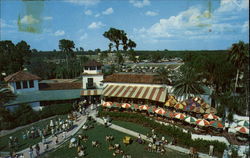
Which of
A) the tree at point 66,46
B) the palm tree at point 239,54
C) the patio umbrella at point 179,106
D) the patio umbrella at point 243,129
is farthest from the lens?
the tree at point 66,46

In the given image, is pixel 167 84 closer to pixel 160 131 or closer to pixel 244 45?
pixel 160 131

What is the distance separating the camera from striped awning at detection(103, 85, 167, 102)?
1071 inches

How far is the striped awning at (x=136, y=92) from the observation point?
89.2ft

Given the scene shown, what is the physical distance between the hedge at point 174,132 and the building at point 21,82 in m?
14.9

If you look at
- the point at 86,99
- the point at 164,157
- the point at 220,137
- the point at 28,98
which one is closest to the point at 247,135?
the point at 220,137

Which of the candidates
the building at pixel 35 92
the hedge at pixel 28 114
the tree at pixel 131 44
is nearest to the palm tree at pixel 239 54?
the building at pixel 35 92

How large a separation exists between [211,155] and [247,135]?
4.38m

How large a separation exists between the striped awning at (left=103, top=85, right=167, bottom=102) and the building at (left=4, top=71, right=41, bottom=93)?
1421 centimetres

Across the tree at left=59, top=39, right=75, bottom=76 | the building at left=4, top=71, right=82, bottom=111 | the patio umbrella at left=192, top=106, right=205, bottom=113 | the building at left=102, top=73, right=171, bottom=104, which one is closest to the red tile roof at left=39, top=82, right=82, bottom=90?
the building at left=4, top=71, right=82, bottom=111

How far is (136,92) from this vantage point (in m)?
29.0

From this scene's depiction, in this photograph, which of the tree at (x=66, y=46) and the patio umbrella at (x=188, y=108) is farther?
the tree at (x=66, y=46)

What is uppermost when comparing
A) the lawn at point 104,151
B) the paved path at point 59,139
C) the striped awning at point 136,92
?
the striped awning at point 136,92

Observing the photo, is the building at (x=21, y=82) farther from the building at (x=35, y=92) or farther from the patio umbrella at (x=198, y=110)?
the patio umbrella at (x=198, y=110)

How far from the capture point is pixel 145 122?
24766 mm
